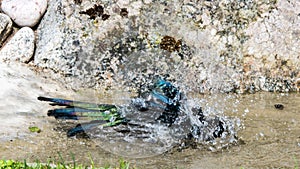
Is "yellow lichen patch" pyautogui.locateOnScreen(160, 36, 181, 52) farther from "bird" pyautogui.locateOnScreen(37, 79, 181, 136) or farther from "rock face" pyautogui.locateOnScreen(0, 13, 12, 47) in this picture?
"rock face" pyautogui.locateOnScreen(0, 13, 12, 47)

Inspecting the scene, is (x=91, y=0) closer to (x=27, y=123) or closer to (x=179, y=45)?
(x=179, y=45)

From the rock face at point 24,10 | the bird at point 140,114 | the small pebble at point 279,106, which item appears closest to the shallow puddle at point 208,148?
the small pebble at point 279,106

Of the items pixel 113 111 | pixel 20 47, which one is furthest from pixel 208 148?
pixel 20 47

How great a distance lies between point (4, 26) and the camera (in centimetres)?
673

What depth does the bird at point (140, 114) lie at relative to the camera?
5.31 m

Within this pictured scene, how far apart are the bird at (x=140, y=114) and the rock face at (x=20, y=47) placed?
1112 mm

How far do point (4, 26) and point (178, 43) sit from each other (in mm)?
2058

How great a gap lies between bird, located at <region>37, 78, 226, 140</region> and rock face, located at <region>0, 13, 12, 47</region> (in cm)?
142

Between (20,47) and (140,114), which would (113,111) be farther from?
(20,47)

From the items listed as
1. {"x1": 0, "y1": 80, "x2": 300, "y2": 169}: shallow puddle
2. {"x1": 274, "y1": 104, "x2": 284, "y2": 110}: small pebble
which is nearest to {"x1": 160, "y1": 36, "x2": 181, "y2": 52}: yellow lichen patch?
{"x1": 0, "y1": 80, "x2": 300, "y2": 169}: shallow puddle

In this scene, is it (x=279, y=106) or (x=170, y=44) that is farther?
(x=170, y=44)

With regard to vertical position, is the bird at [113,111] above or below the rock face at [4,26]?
below

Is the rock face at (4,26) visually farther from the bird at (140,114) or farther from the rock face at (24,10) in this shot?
the bird at (140,114)

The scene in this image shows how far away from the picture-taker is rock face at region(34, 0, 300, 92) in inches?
257
